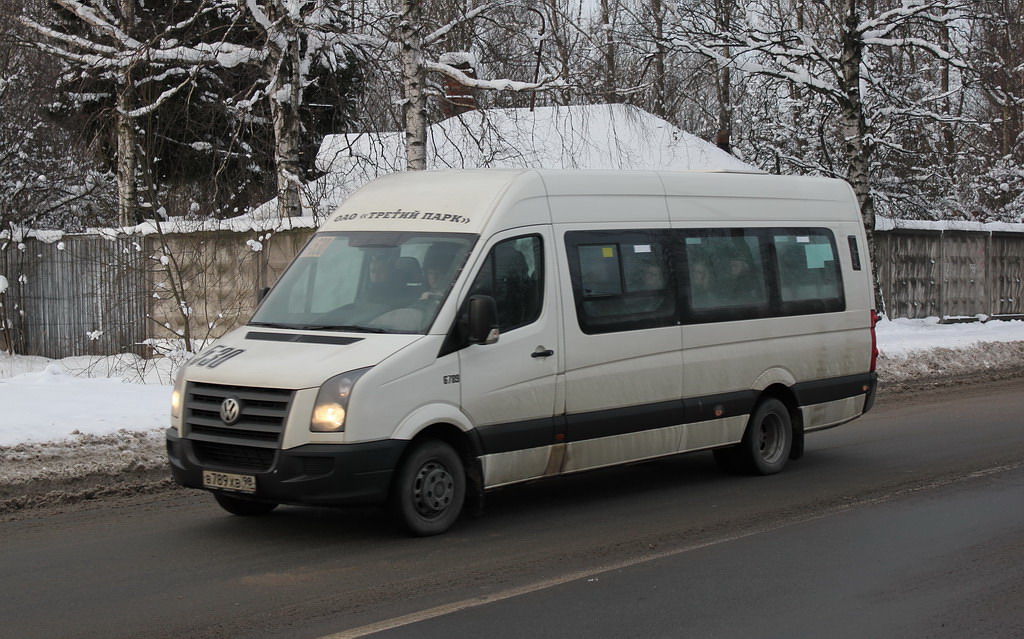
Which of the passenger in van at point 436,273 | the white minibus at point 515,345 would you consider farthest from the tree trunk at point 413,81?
the passenger in van at point 436,273

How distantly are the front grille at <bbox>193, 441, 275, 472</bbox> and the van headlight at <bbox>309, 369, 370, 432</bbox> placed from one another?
37 centimetres

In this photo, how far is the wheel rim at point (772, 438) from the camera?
1009cm

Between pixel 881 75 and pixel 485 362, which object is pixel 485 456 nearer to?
pixel 485 362

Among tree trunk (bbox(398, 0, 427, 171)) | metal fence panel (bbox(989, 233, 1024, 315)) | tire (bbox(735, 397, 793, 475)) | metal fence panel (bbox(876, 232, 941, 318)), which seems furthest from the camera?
metal fence panel (bbox(989, 233, 1024, 315))

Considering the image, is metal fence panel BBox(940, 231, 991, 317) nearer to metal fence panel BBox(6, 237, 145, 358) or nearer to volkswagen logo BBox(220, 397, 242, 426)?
metal fence panel BBox(6, 237, 145, 358)

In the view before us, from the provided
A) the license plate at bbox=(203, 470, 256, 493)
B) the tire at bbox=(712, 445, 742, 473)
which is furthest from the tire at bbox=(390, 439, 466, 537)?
the tire at bbox=(712, 445, 742, 473)

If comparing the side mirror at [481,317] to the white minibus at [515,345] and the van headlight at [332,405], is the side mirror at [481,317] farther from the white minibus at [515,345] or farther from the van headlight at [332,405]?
the van headlight at [332,405]

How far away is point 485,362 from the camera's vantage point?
7762mm

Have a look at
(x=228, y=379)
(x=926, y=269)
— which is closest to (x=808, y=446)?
(x=228, y=379)

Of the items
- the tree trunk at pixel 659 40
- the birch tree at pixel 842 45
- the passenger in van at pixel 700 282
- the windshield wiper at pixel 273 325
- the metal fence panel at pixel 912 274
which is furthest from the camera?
the metal fence panel at pixel 912 274

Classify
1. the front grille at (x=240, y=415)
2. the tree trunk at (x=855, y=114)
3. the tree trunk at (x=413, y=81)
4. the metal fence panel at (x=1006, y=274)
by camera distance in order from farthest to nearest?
1. the metal fence panel at (x=1006, y=274)
2. the tree trunk at (x=855, y=114)
3. the tree trunk at (x=413, y=81)
4. the front grille at (x=240, y=415)

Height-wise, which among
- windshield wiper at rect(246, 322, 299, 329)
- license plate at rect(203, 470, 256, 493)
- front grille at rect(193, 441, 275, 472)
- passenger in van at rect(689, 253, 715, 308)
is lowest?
license plate at rect(203, 470, 256, 493)

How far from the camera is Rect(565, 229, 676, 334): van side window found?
28.0ft

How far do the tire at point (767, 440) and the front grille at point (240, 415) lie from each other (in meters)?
4.31
